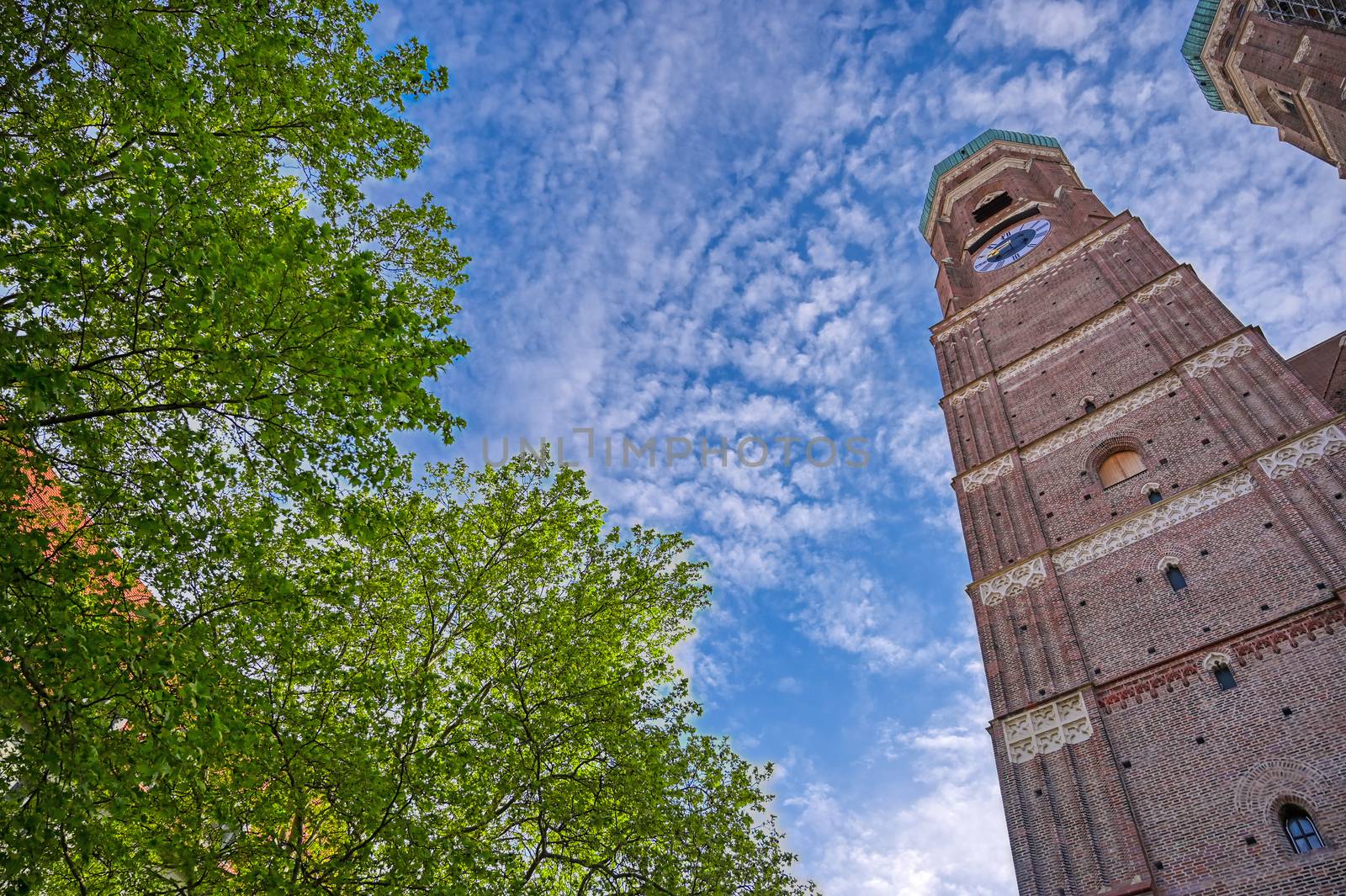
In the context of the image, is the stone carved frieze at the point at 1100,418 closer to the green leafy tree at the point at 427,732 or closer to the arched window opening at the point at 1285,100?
the green leafy tree at the point at 427,732

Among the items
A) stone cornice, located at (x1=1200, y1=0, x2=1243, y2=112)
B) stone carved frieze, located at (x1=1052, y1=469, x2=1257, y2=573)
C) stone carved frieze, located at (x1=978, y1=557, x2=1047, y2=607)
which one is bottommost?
stone carved frieze, located at (x1=978, y1=557, x2=1047, y2=607)

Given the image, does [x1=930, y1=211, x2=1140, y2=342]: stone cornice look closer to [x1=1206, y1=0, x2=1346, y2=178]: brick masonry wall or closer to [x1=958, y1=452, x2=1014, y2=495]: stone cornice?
[x1=958, y1=452, x2=1014, y2=495]: stone cornice

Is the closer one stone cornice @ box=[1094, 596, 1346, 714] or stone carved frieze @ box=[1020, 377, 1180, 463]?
stone cornice @ box=[1094, 596, 1346, 714]

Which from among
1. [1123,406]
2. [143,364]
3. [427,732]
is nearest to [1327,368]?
[1123,406]

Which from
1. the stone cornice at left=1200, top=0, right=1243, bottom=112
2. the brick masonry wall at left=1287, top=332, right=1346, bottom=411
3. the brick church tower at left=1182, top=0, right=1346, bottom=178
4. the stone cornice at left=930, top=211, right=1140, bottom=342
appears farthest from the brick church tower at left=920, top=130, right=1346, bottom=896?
the stone cornice at left=1200, top=0, right=1243, bottom=112

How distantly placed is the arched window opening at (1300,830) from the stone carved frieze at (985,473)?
36.0 ft

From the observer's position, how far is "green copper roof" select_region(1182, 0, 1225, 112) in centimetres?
4112

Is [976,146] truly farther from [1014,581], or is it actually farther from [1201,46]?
[1014,581]

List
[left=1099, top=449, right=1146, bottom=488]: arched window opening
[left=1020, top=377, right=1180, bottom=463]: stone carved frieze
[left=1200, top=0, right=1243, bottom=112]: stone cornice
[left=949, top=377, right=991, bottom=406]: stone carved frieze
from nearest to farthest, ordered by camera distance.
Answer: [left=1099, top=449, right=1146, bottom=488]: arched window opening < [left=1020, top=377, right=1180, bottom=463]: stone carved frieze < [left=949, top=377, right=991, bottom=406]: stone carved frieze < [left=1200, top=0, right=1243, bottom=112]: stone cornice

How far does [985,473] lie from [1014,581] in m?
4.34

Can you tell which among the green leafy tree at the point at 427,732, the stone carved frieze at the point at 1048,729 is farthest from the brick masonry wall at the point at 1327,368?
the green leafy tree at the point at 427,732

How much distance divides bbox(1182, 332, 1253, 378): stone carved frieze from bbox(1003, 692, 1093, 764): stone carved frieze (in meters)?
9.18

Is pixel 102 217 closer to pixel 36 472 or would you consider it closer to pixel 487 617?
pixel 36 472

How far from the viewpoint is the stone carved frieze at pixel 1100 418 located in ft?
67.1
